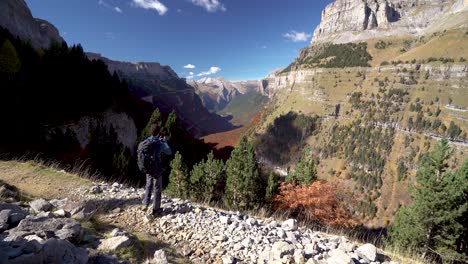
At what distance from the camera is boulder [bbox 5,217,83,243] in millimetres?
4305

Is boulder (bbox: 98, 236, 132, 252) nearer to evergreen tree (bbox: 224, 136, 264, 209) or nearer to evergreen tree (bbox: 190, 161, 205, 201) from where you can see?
evergreen tree (bbox: 224, 136, 264, 209)

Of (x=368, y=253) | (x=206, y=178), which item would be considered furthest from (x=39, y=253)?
(x=206, y=178)

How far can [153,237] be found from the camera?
6535 millimetres

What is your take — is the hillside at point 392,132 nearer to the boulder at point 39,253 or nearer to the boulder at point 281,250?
the boulder at point 281,250

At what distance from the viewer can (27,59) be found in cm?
3997

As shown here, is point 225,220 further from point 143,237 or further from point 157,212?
point 143,237

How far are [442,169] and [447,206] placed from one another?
3214 millimetres

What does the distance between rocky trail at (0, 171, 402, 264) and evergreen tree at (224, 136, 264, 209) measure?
21.8m

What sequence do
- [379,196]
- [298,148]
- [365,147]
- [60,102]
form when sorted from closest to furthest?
1. [60,102]
2. [379,196]
3. [365,147]
4. [298,148]

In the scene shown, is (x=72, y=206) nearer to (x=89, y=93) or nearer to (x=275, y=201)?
(x=275, y=201)

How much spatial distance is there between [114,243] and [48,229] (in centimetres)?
138

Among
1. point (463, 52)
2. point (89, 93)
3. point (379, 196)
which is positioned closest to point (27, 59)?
point (89, 93)

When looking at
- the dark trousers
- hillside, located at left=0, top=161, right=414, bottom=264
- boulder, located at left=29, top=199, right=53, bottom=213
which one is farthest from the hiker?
boulder, located at left=29, top=199, right=53, bottom=213

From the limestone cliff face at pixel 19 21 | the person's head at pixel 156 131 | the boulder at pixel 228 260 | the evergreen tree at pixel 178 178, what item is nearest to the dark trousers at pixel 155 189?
the person's head at pixel 156 131
